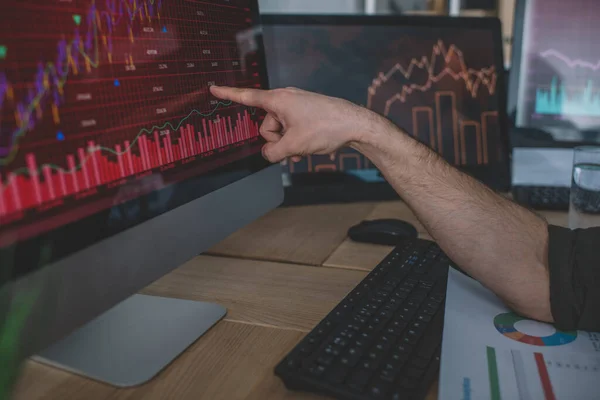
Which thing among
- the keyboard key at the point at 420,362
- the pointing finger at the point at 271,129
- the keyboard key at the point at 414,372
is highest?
the pointing finger at the point at 271,129

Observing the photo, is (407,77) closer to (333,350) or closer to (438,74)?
(438,74)

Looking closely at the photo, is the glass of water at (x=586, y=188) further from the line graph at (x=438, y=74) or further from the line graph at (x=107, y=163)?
the line graph at (x=107, y=163)

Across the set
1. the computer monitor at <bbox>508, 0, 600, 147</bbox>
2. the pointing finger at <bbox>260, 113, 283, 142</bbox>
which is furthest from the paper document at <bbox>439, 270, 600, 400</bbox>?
the computer monitor at <bbox>508, 0, 600, 147</bbox>

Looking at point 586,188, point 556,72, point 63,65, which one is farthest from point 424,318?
point 556,72

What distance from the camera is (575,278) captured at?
64cm

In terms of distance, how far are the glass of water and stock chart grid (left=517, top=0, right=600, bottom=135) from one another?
242 mm

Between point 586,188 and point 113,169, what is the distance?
90cm

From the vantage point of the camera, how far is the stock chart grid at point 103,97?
436mm

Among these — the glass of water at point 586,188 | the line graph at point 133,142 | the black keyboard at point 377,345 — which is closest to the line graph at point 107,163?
the line graph at point 133,142

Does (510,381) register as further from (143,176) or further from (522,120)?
(522,120)

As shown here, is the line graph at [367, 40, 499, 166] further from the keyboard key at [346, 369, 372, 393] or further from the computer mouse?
the keyboard key at [346, 369, 372, 393]

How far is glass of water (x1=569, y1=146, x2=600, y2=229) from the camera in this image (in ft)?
3.31

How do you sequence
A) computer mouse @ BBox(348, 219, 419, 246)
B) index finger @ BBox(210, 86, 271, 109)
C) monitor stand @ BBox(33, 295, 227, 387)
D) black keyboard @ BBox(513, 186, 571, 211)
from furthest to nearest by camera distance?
black keyboard @ BBox(513, 186, 571, 211) → computer mouse @ BBox(348, 219, 419, 246) → index finger @ BBox(210, 86, 271, 109) → monitor stand @ BBox(33, 295, 227, 387)

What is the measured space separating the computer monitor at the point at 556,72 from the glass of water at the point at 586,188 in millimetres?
235
